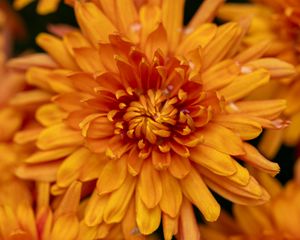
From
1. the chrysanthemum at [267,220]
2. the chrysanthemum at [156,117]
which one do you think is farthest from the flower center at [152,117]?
the chrysanthemum at [267,220]

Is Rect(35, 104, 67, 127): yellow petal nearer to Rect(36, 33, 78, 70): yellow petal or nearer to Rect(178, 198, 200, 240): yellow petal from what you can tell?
Rect(36, 33, 78, 70): yellow petal

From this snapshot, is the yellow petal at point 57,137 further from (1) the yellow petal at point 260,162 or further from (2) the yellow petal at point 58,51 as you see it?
(1) the yellow petal at point 260,162

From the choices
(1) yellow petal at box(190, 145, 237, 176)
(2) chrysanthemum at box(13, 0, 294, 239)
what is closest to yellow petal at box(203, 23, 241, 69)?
(2) chrysanthemum at box(13, 0, 294, 239)

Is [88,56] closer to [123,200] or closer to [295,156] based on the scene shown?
[123,200]

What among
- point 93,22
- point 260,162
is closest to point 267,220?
point 260,162

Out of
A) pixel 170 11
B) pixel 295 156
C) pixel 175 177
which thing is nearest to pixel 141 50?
pixel 170 11

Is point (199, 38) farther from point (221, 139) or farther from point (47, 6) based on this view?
point (47, 6)
